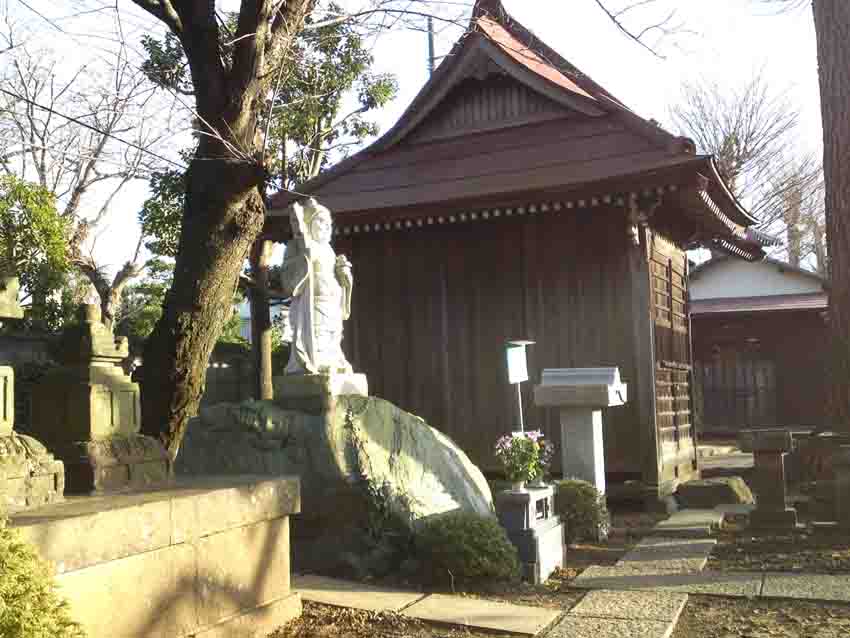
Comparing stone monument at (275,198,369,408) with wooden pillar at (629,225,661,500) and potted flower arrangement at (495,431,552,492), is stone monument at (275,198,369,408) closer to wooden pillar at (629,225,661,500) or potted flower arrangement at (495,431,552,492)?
potted flower arrangement at (495,431,552,492)

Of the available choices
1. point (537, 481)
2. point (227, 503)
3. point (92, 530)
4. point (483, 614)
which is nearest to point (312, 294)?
point (537, 481)

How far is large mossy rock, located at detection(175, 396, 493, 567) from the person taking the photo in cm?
718

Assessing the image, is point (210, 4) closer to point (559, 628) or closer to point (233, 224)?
point (233, 224)

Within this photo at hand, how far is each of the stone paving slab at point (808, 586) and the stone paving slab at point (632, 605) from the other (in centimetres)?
72

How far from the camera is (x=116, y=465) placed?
495 centimetres

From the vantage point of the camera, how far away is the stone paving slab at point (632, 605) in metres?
5.70

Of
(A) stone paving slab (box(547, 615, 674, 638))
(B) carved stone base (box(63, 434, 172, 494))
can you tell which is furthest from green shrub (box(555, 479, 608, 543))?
(B) carved stone base (box(63, 434, 172, 494))

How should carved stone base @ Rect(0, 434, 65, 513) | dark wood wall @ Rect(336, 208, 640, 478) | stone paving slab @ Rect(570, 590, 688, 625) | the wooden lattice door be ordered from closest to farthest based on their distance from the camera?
carved stone base @ Rect(0, 434, 65, 513)
stone paving slab @ Rect(570, 590, 688, 625)
dark wood wall @ Rect(336, 208, 640, 478)
the wooden lattice door

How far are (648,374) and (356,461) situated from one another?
5.65 metres

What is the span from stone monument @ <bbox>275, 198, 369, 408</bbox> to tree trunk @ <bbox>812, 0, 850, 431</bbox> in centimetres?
672

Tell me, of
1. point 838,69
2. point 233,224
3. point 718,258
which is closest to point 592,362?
point 838,69

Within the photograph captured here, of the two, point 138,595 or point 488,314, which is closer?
point 138,595

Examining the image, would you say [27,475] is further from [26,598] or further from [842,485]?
[842,485]

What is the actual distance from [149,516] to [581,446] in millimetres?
6284
